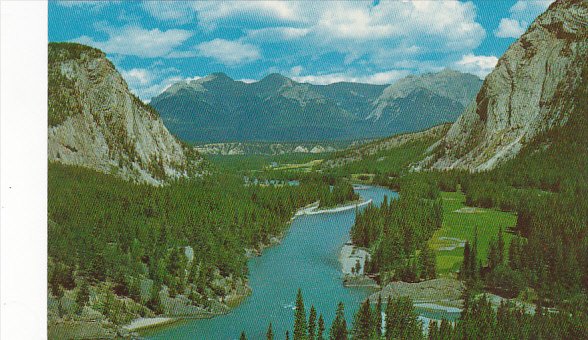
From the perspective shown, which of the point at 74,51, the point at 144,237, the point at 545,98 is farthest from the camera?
the point at 545,98

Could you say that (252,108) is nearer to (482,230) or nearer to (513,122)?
(513,122)

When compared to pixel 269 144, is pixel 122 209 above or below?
below

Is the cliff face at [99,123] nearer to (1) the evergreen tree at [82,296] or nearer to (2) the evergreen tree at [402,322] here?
(1) the evergreen tree at [82,296]

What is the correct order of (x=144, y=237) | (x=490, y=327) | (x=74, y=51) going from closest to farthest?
(x=490, y=327)
(x=144, y=237)
(x=74, y=51)

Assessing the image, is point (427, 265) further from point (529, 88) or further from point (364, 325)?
point (529, 88)

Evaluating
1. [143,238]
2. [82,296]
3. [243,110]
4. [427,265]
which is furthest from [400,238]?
[243,110]

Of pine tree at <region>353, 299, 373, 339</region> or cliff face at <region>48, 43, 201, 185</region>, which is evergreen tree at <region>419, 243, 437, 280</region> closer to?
pine tree at <region>353, 299, 373, 339</region>

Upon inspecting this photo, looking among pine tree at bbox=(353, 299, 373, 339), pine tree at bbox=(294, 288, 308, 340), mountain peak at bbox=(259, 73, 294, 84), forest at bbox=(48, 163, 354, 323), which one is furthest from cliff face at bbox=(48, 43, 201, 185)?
mountain peak at bbox=(259, 73, 294, 84)

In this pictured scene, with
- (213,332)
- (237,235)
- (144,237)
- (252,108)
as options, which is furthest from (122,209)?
(252,108)
